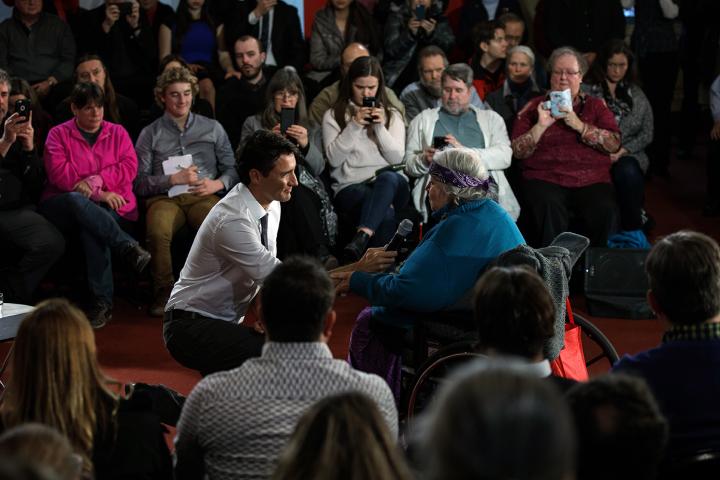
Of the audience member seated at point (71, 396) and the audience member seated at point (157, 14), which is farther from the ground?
the audience member seated at point (157, 14)

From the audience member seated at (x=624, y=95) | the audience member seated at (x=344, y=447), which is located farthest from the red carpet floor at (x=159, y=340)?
the audience member seated at (x=344, y=447)

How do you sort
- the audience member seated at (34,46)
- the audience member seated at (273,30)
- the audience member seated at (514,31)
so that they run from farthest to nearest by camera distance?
the audience member seated at (273,30) < the audience member seated at (514,31) < the audience member seated at (34,46)

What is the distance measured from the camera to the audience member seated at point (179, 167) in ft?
19.5

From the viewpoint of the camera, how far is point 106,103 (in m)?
6.43

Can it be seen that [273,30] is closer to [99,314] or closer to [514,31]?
[514,31]

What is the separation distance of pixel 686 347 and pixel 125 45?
558 cm

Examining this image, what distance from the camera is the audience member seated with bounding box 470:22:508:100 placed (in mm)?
7141

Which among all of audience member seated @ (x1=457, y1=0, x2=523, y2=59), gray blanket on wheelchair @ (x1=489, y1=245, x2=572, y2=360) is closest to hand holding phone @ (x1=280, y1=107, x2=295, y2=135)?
audience member seated @ (x1=457, y1=0, x2=523, y2=59)

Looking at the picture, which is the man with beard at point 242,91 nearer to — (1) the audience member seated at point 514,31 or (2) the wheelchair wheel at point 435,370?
(1) the audience member seated at point 514,31

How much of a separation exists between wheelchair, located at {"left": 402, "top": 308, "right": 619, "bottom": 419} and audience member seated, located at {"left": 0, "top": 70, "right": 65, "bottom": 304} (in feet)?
8.36

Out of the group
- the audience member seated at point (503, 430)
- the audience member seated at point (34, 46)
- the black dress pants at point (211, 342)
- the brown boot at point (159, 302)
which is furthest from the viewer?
the audience member seated at point (34, 46)

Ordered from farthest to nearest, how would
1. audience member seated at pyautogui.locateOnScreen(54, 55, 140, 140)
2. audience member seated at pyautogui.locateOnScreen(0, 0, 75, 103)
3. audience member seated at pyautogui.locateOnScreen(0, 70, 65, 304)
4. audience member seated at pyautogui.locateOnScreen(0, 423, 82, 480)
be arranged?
audience member seated at pyautogui.locateOnScreen(0, 0, 75, 103) → audience member seated at pyautogui.locateOnScreen(54, 55, 140, 140) → audience member seated at pyautogui.locateOnScreen(0, 70, 65, 304) → audience member seated at pyautogui.locateOnScreen(0, 423, 82, 480)

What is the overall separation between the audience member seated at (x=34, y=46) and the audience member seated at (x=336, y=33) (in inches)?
64.4

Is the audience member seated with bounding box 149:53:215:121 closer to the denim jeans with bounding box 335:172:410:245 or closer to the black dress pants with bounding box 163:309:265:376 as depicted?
the denim jeans with bounding box 335:172:410:245
